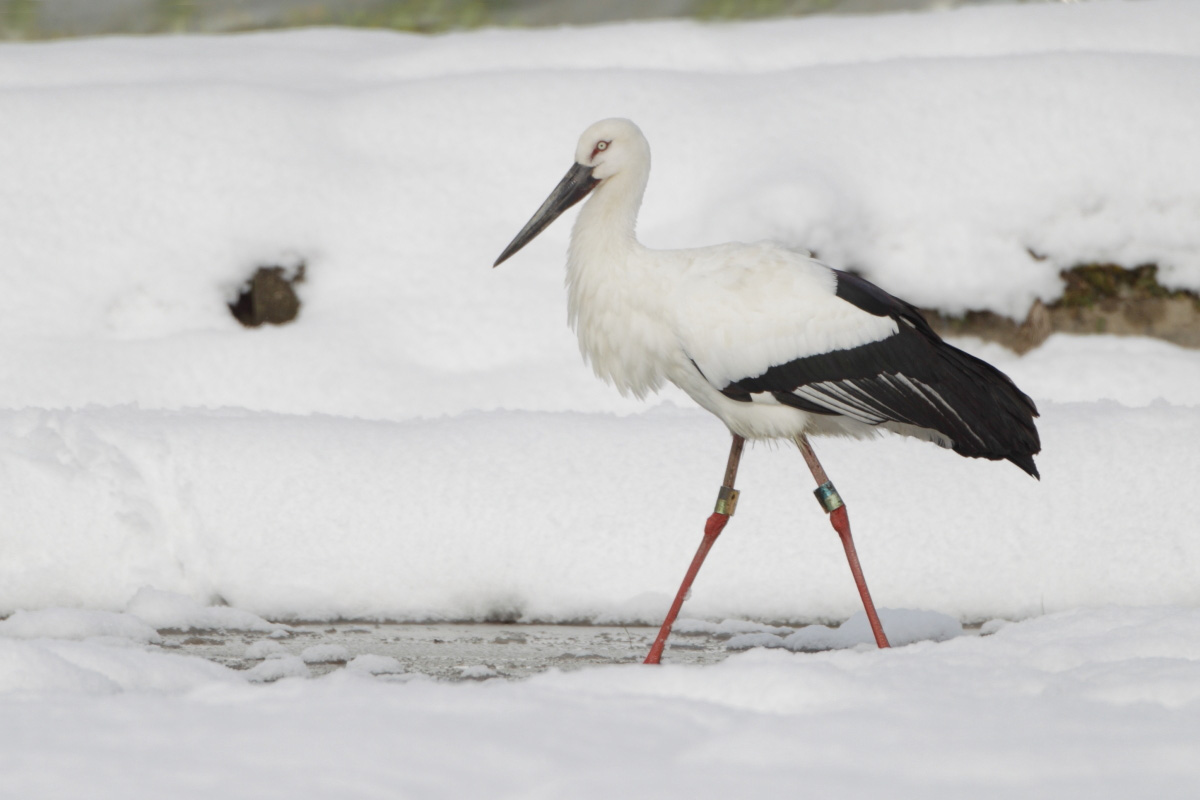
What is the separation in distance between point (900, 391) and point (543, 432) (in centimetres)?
174

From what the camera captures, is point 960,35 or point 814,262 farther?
point 960,35

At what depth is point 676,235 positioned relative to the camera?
7.75 meters

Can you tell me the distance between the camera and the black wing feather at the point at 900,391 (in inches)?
167

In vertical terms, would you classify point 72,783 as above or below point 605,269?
below

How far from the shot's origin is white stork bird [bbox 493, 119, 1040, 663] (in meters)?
4.22

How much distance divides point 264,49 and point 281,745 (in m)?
8.31

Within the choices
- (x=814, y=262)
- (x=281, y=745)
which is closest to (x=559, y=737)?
(x=281, y=745)

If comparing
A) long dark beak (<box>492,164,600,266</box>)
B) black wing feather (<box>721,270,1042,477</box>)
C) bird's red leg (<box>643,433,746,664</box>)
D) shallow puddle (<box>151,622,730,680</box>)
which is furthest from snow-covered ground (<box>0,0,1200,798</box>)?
long dark beak (<box>492,164,600,266</box>)

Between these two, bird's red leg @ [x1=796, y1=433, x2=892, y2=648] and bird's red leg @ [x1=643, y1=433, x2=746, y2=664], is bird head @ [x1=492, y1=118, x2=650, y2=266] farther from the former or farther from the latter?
bird's red leg @ [x1=796, y1=433, x2=892, y2=648]

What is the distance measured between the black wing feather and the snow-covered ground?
24.0 inches

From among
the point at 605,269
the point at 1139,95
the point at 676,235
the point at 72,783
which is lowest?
the point at 72,783

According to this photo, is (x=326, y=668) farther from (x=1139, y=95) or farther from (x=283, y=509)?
(x=1139, y=95)

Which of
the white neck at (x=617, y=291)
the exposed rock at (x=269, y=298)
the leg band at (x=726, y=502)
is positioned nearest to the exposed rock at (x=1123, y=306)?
the leg band at (x=726, y=502)

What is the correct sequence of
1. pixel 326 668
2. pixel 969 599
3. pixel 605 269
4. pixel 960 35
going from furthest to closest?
1. pixel 960 35
2. pixel 969 599
3. pixel 605 269
4. pixel 326 668
